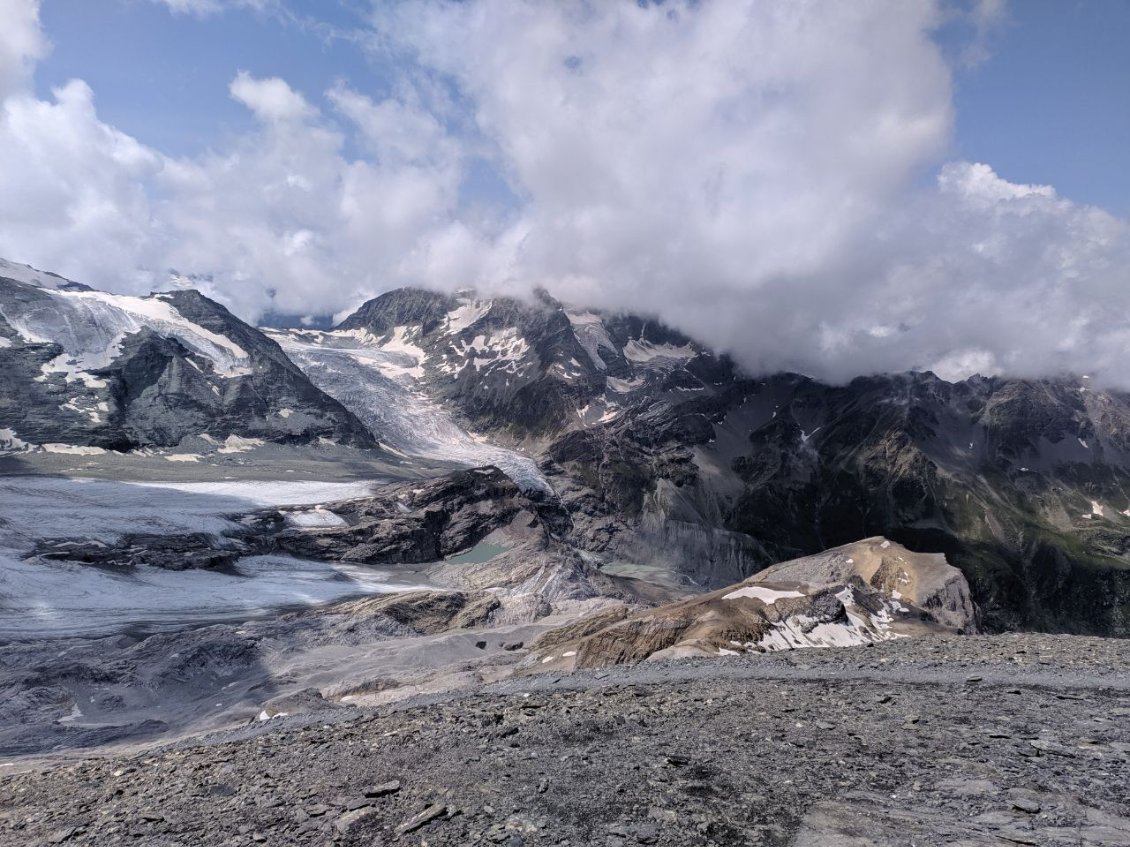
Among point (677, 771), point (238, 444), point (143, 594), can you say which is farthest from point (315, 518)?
point (677, 771)

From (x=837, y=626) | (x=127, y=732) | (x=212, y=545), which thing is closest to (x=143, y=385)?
(x=212, y=545)

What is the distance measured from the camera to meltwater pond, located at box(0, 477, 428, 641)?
74.8 m

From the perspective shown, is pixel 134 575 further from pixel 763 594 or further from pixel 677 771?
pixel 677 771

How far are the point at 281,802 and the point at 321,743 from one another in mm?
3872

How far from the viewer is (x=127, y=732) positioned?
42.8m

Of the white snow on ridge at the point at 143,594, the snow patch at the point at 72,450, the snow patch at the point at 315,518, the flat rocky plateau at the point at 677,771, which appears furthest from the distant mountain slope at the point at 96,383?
the flat rocky plateau at the point at 677,771

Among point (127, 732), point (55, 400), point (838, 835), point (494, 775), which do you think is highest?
point (55, 400)

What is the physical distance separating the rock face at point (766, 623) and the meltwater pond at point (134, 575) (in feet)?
164

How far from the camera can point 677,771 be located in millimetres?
11414

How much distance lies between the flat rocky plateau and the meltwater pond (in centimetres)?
6588

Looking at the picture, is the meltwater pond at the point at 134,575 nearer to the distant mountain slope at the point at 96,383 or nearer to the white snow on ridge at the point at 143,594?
the white snow on ridge at the point at 143,594

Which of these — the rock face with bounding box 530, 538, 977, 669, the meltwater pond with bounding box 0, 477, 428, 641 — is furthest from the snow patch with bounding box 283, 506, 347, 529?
the rock face with bounding box 530, 538, 977, 669

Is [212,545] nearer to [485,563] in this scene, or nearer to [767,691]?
[485,563]

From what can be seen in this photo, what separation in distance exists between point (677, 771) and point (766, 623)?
2129 centimetres
